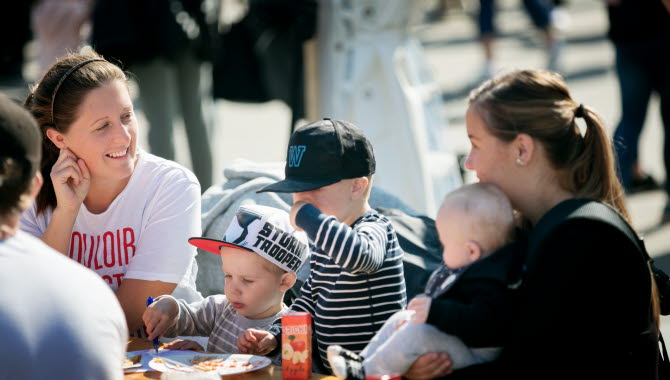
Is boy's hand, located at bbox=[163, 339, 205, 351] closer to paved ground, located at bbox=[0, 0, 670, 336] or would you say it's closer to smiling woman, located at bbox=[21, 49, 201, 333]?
smiling woman, located at bbox=[21, 49, 201, 333]

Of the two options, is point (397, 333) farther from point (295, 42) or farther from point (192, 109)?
point (192, 109)

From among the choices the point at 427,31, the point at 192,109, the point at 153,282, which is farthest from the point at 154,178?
the point at 427,31

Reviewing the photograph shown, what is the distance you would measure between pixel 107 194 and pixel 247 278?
599 mm

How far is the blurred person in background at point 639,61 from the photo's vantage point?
5379 mm

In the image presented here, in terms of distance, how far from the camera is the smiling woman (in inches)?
114

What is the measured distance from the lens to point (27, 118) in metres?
1.90

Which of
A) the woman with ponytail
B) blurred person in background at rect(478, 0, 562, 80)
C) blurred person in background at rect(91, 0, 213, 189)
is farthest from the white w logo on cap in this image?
blurred person in background at rect(478, 0, 562, 80)

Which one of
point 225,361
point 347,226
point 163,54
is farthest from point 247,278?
point 163,54

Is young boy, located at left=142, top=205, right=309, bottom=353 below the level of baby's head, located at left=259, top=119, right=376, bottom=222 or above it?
below

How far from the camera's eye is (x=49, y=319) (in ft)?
5.84

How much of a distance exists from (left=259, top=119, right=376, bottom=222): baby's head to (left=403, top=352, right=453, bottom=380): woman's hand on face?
1.81 ft

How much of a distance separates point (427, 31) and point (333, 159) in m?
13.2

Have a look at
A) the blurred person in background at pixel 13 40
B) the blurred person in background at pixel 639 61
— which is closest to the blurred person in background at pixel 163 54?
the blurred person in background at pixel 639 61

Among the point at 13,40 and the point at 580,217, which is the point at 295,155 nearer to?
the point at 580,217
